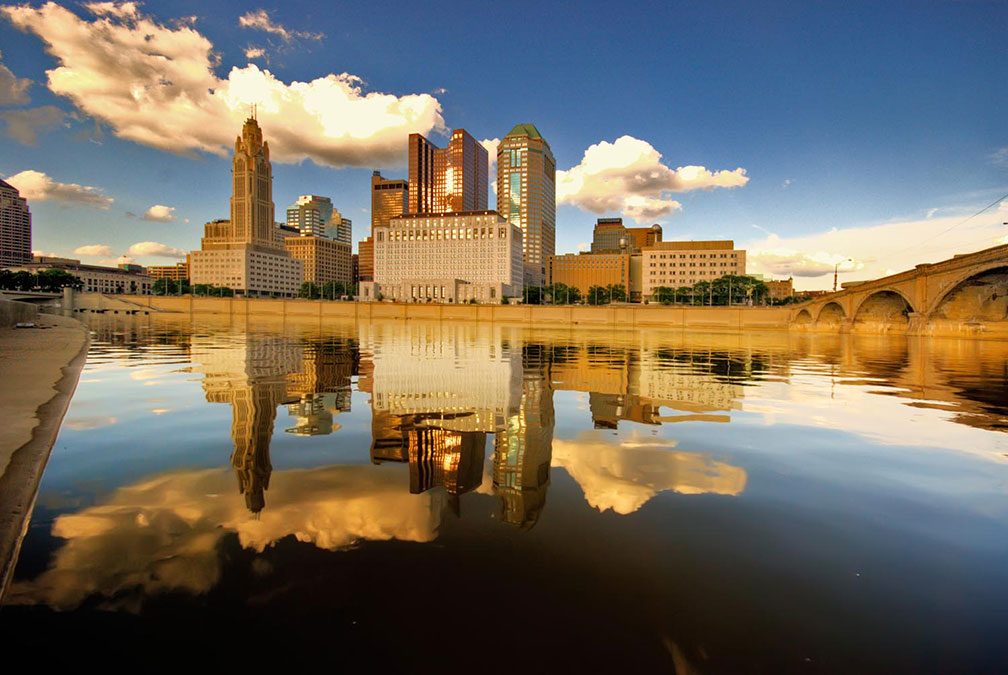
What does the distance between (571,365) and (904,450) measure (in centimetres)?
1336

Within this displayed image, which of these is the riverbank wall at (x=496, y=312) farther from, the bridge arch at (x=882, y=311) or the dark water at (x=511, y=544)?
Answer: the dark water at (x=511, y=544)

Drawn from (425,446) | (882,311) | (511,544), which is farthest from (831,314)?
(511,544)

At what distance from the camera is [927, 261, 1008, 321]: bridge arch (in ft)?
156

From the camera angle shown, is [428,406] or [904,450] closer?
[904,450]

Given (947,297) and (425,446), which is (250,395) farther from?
(947,297)

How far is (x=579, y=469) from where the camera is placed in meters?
6.59

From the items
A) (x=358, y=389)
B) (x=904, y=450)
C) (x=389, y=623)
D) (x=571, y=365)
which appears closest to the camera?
(x=389, y=623)

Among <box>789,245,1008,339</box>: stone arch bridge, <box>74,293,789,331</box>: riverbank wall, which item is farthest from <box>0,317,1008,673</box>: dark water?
<box>74,293,789,331</box>: riverbank wall

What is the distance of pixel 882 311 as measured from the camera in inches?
2616

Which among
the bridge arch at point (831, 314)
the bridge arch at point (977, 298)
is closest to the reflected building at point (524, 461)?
the bridge arch at point (977, 298)

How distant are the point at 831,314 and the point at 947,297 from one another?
93.1ft

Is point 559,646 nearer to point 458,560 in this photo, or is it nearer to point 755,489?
point 458,560

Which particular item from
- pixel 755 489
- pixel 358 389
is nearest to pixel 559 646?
pixel 755 489

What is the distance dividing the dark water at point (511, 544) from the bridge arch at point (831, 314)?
255ft
